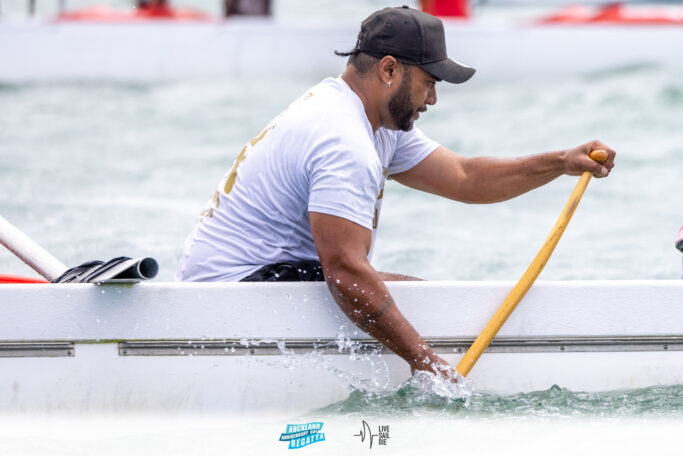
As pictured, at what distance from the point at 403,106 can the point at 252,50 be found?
7386mm

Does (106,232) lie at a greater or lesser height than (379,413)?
lesser

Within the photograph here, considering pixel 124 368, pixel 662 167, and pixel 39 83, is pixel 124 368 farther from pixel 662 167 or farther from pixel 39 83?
pixel 39 83

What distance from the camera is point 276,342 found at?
2529 mm

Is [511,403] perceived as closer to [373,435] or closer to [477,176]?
[373,435]

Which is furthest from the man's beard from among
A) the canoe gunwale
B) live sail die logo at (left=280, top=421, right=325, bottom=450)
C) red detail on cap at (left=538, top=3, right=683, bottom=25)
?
red detail on cap at (left=538, top=3, right=683, bottom=25)

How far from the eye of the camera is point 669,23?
979 cm

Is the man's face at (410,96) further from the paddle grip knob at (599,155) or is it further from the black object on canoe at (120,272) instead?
the black object on canoe at (120,272)

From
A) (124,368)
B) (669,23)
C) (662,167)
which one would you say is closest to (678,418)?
(124,368)

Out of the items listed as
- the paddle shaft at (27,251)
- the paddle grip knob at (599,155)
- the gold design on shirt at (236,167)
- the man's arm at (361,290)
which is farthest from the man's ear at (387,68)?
the paddle shaft at (27,251)

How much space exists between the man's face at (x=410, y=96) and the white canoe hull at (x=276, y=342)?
1.42 feet

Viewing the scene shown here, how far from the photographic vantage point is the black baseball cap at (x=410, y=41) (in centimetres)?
244

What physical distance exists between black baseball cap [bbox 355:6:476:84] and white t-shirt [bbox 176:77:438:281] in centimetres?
15

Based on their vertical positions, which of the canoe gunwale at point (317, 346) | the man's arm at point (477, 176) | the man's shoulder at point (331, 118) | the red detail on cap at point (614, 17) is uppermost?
the red detail on cap at point (614, 17)

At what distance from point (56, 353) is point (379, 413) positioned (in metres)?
0.85
